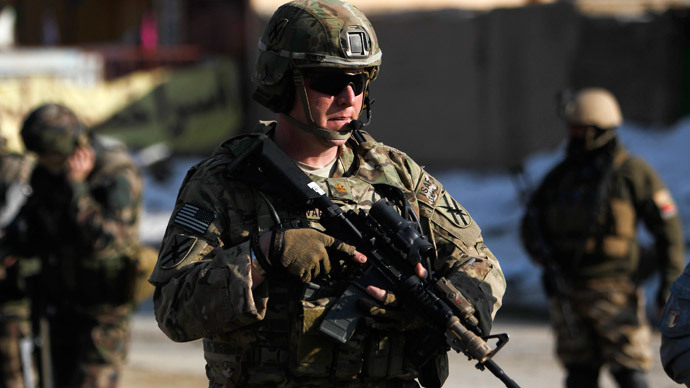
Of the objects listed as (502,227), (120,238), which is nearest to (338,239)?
(120,238)

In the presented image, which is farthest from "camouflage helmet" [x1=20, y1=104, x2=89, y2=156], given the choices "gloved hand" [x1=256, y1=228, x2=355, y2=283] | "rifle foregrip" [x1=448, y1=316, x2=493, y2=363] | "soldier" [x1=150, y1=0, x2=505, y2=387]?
"rifle foregrip" [x1=448, y1=316, x2=493, y2=363]

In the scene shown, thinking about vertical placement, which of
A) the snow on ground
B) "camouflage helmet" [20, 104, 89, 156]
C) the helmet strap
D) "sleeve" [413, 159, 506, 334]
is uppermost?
the helmet strap

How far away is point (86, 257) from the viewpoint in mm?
6301

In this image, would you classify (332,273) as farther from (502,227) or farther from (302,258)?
(502,227)

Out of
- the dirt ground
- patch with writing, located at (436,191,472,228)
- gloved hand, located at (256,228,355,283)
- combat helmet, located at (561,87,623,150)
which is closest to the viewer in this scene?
gloved hand, located at (256,228,355,283)

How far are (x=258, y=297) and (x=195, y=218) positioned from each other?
288 millimetres

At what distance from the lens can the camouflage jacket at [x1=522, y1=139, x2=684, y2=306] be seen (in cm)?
659

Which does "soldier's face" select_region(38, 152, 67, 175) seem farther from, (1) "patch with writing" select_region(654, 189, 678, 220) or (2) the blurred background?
(2) the blurred background

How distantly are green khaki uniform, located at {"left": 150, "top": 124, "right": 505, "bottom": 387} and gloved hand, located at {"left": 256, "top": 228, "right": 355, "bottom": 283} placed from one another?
95 mm

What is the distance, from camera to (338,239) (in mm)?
3281

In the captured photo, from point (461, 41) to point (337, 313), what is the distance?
13806 millimetres

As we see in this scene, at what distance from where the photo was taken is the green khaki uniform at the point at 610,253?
655cm

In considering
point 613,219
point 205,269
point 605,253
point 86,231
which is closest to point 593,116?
point 613,219

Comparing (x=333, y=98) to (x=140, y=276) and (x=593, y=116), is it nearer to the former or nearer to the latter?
(x=140, y=276)
